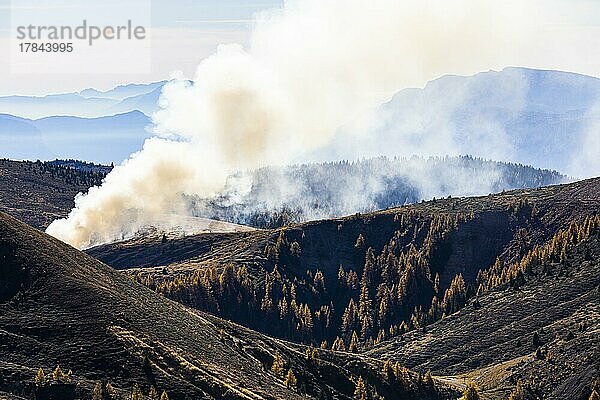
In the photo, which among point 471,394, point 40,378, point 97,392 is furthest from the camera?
point 471,394

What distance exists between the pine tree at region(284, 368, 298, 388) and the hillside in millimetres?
261

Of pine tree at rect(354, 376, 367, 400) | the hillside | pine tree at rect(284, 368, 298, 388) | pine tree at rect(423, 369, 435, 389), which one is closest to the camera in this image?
the hillside

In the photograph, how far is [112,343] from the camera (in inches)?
4820

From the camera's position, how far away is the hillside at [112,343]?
378 ft

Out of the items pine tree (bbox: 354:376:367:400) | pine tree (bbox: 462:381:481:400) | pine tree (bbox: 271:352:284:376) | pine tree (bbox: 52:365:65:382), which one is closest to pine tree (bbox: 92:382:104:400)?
pine tree (bbox: 52:365:65:382)

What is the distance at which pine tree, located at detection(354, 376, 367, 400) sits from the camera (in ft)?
536

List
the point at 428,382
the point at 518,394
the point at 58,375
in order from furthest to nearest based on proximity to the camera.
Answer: the point at 428,382, the point at 518,394, the point at 58,375

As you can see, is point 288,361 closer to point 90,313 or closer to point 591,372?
point 90,313

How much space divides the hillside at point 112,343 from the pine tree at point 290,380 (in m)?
0.26

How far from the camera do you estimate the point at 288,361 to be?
16550 centimetres

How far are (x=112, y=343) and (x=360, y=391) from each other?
60464 mm

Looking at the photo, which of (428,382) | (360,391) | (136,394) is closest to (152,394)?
(136,394)

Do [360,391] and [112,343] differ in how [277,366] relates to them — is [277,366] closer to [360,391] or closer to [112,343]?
[360,391]

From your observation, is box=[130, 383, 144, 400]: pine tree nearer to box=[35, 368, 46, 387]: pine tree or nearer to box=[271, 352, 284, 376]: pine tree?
box=[35, 368, 46, 387]: pine tree
